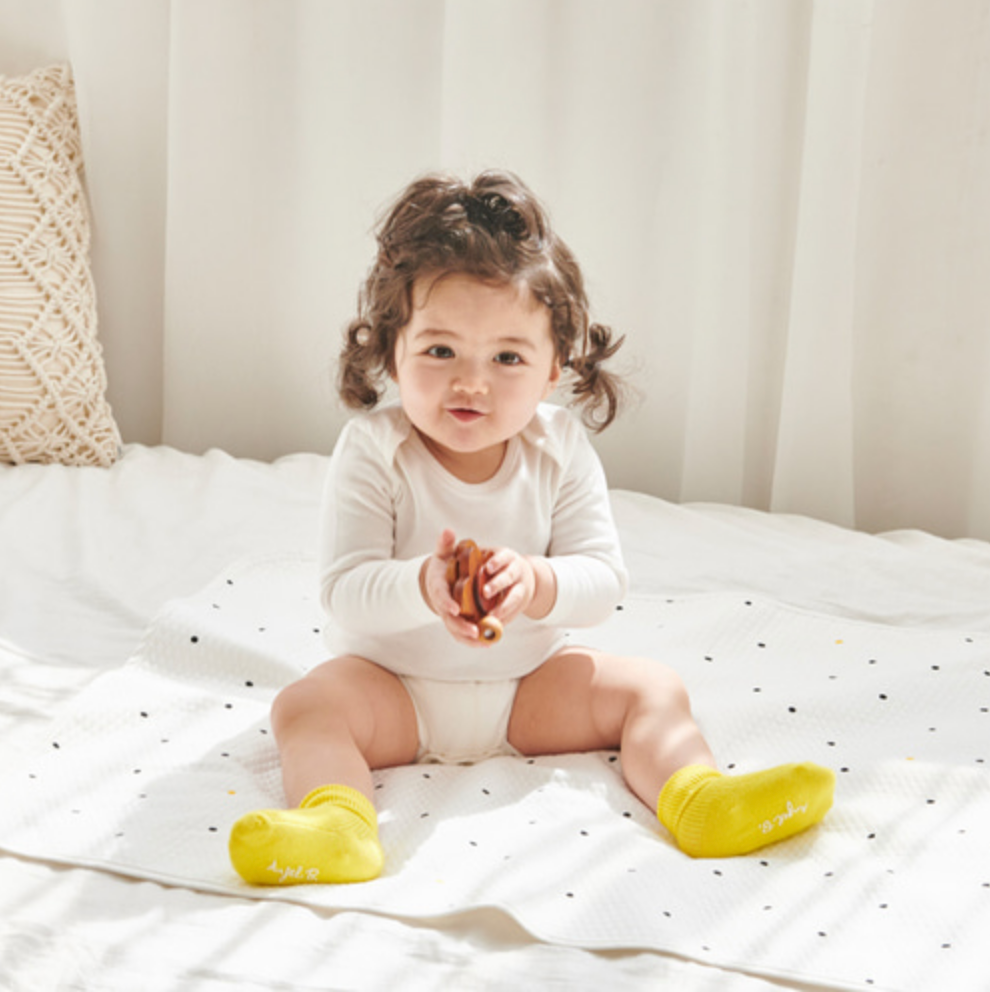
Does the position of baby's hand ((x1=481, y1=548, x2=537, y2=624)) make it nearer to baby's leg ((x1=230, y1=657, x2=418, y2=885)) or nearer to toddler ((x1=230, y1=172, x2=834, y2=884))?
A: toddler ((x1=230, y1=172, x2=834, y2=884))

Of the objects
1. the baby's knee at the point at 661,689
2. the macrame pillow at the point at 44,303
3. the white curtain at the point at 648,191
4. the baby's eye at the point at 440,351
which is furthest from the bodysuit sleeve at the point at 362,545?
the macrame pillow at the point at 44,303

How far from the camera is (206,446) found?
230 centimetres

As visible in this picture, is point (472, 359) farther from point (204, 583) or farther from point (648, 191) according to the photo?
point (648, 191)

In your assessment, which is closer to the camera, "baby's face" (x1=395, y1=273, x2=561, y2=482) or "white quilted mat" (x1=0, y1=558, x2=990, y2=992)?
"white quilted mat" (x1=0, y1=558, x2=990, y2=992)

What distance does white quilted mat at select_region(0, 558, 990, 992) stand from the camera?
3.12ft

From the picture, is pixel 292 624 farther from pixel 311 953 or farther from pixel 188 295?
pixel 188 295

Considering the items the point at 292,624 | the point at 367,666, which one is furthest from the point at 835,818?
the point at 292,624

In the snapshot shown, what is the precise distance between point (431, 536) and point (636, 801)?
295mm

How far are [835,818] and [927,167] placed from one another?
4.00ft

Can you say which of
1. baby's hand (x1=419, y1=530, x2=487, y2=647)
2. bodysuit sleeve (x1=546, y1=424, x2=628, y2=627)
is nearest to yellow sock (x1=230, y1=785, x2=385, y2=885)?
baby's hand (x1=419, y1=530, x2=487, y2=647)

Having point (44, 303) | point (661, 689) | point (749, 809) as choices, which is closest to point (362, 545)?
point (661, 689)

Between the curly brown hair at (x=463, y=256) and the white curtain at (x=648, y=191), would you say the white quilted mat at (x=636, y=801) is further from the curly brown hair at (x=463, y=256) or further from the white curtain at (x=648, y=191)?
the white curtain at (x=648, y=191)

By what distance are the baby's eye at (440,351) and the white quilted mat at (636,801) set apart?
0.36m

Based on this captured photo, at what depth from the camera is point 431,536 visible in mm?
1246
